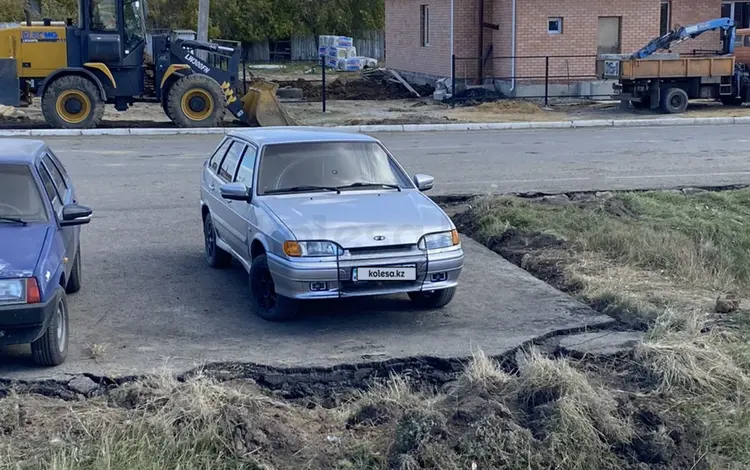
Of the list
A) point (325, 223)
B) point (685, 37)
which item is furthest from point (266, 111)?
point (325, 223)

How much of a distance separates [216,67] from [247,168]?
52.3 feet

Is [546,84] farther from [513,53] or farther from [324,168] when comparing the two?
[324,168]

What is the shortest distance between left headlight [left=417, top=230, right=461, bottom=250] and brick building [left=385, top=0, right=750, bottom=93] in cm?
2363

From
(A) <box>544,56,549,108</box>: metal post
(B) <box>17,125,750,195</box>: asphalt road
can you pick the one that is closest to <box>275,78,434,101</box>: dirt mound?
(A) <box>544,56,549,108</box>: metal post

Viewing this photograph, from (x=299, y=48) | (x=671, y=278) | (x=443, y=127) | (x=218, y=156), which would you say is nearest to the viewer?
(x=671, y=278)

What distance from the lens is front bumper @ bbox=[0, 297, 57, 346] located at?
6.56 meters

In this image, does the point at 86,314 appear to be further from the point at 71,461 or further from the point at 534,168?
the point at 534,168

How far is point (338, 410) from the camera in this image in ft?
21.2

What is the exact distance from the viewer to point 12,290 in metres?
6.63

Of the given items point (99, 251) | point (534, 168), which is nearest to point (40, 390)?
point (99, 251)

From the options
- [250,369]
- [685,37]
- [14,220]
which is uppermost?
[685,37]

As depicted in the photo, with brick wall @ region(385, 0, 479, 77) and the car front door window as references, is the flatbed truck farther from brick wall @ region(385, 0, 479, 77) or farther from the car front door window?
the car front door window

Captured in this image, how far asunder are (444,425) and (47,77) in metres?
19.5

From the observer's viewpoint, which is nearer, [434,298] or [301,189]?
[434,298]
